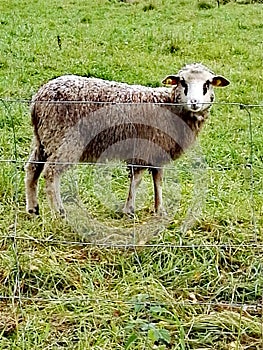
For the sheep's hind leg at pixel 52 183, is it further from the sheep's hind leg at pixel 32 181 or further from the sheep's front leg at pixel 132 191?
the sheep's front leg at pixel 132 191

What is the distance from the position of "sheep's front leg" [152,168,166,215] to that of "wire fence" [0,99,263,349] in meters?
0.05

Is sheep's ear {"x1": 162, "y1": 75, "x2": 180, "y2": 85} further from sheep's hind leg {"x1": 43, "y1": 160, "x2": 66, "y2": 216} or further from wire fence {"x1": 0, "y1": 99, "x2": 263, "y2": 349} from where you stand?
sheep's hind leg {"x1": 43, "y1": 160, "x2": 66, "y2": 216}

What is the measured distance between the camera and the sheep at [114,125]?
16.6 feet

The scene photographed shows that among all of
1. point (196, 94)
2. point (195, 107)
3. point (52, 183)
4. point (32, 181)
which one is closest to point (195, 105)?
point (195, 107)

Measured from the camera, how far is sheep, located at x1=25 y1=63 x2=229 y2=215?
5.05 m

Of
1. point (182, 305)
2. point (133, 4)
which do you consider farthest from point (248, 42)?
point (182, 305)

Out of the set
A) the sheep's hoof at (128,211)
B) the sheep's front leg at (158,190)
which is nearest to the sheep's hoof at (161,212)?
the sheep's front leg at (158,190)

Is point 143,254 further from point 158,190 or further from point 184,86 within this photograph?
point 184,86

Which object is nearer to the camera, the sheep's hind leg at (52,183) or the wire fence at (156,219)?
Result: the wire fence at (156,219)

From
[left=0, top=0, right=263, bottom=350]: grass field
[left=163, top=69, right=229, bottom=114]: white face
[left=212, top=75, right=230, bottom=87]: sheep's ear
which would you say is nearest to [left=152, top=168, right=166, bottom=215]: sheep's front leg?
[left=0, top=0, right=263, bottom=350]: grass field

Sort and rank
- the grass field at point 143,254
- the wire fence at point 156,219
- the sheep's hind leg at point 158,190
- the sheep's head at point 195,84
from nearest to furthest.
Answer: the grass field at point 143,254, the wire fence at point 156,219, the sheep's head at point 195,84, the sheep's hind leg at point 158,190

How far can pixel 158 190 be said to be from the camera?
17.0 ft

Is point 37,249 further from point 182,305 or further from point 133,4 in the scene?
point 133,4

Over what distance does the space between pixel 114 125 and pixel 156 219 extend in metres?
0.76
